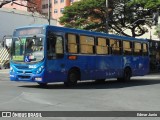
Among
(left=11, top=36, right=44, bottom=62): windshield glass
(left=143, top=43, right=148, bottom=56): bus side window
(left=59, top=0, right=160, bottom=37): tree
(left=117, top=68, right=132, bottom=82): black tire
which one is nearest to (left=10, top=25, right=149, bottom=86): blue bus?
(left=11, top=36, right=44, bottom=62): windshield glass

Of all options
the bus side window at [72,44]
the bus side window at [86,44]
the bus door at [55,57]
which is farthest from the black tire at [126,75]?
the bus door at [55,57]

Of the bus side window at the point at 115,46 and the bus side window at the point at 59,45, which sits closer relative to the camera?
the bus side window at the point at 59,45

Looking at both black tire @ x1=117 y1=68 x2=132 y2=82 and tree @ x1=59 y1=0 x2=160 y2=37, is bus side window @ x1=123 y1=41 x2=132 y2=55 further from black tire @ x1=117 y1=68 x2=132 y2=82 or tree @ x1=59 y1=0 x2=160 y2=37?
tree @ x1=59 y1=0 x2=160 y2=37

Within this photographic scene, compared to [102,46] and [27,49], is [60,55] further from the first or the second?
[102,46]

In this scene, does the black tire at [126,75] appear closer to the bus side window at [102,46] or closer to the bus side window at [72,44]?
the bus side window at [102,46]

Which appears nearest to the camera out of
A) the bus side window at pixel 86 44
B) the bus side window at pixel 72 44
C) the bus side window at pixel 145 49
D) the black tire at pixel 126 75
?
the bus side window at pixel 72 44

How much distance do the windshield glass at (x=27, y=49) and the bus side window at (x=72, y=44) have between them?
5.46ft

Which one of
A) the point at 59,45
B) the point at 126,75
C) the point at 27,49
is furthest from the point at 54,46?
the point at 126,75

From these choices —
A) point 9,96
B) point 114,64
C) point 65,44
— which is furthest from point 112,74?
point 9,96

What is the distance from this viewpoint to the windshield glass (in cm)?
1900

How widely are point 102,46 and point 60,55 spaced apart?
398 centimetres

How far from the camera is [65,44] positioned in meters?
19.9

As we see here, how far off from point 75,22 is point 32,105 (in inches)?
1479

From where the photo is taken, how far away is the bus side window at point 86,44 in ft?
69.3
